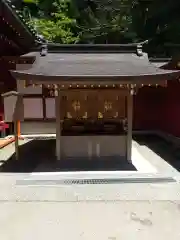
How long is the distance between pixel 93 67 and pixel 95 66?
151mm

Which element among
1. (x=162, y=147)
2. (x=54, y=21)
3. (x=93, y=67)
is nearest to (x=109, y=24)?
(x=54, y=21)

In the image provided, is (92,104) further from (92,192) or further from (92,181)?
(92,192)

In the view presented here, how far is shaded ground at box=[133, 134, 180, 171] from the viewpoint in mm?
10727

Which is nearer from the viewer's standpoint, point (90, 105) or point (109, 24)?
point (90, 105)

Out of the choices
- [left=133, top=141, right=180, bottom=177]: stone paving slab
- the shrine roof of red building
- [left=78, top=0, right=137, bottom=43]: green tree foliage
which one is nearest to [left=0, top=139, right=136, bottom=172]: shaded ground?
[left=133, top=141, right=180, bottom=177]: stone paving slab

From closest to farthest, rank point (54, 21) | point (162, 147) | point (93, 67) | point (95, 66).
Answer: point (93, 67), point (95, 66), point (162, 147), point (54, 21)

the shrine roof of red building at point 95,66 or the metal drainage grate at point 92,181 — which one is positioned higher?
the shrine roof of red building at point 95,66

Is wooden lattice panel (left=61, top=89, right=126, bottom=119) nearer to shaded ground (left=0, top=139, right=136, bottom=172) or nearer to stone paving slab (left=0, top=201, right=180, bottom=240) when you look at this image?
shaded ground (left=0, top=139, right=136, bottom=172)

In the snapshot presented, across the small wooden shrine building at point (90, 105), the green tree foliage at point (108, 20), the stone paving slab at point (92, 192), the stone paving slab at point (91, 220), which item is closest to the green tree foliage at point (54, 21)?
the green tree foliage at point (108, 20)

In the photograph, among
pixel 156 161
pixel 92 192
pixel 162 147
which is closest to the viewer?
pixel 92 192

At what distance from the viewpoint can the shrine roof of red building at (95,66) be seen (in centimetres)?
879

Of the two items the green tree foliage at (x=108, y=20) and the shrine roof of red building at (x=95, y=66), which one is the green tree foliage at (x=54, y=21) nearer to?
the green tree foliage at (x=108, y=20)

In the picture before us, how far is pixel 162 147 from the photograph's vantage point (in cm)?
1329

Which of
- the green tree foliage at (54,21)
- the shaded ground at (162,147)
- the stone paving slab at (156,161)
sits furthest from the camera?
the green tree foliage at (54,21)
